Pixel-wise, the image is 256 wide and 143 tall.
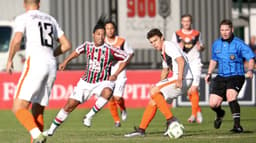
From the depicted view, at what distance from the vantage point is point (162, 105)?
15289mm

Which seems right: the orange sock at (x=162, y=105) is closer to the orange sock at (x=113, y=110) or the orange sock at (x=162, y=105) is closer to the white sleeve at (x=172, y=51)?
the white sleeve at (x=172, y=51)

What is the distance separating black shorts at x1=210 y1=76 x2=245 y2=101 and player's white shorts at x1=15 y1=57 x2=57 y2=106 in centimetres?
493

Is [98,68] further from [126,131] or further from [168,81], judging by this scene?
[168,81]

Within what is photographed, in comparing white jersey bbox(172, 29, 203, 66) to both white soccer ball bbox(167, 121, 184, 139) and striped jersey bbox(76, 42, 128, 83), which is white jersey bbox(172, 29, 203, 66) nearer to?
striped jersey bbox(76, 42, 128, 83)

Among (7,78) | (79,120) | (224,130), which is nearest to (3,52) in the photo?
(7,78)

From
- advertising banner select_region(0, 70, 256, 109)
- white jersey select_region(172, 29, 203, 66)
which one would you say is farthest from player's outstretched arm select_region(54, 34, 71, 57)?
advertising banner select_region(0, 70, 256, 109)

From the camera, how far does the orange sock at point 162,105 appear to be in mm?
15266

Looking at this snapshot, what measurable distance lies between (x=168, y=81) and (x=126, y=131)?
6.83 feet

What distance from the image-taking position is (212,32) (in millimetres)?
37812

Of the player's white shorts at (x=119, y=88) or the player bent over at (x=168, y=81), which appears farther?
the player's white shorts at (x=119, y=88)

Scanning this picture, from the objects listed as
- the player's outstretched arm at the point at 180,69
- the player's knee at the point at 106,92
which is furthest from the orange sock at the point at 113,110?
the player's outstretched arm at the point at 180,69

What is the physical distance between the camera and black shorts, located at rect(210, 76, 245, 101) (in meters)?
16.9

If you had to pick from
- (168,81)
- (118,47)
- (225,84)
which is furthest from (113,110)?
(168,81)

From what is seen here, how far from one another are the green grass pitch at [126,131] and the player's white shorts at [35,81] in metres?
2.34
